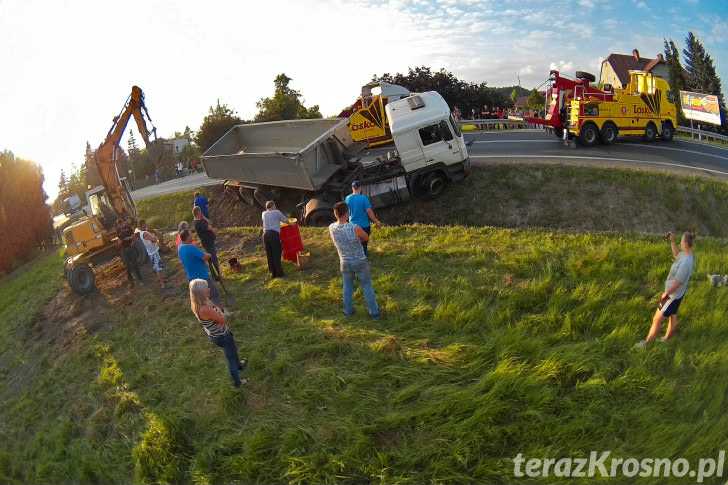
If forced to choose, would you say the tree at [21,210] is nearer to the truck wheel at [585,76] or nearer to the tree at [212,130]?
the tree at [212,130]

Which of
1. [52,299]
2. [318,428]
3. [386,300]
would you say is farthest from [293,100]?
[318,428]

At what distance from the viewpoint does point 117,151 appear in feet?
40.3

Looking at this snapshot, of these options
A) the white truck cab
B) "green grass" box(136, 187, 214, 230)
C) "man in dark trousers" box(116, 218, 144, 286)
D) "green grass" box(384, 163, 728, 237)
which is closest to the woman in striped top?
"man in dark trousers" box(116, 218, 144, 286)

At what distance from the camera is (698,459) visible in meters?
3.25

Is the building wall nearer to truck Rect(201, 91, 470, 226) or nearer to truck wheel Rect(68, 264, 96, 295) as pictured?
truck Rect(201, 91, 470, 226)

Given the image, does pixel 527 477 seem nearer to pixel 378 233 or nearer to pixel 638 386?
pixel 638 386

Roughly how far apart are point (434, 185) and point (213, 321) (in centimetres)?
939

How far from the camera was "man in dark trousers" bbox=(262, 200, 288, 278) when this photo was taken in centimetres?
774

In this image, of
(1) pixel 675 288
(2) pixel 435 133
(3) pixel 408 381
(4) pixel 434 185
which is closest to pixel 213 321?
(3) pixel 408 381

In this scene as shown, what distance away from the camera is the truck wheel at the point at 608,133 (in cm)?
1644

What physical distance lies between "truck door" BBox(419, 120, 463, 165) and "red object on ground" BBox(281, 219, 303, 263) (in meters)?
5.38

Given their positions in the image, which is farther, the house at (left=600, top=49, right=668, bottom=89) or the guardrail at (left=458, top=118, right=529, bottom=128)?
the house at (left=600, top=49, right=668, bottom=89)

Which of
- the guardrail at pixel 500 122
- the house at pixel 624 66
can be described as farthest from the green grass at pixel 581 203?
the house at pixel 624 66

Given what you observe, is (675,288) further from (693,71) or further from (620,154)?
(693,71)
